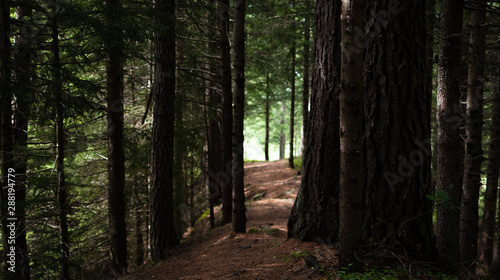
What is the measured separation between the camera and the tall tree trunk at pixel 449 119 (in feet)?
17.2

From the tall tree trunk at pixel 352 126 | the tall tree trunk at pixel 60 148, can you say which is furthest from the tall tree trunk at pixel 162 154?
the tall tree trunk at pixel 352 126

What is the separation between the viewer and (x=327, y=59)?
4379mm

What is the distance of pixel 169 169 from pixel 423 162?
591cm

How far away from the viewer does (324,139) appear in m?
4.41

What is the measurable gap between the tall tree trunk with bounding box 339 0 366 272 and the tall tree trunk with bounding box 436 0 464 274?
3048 mm

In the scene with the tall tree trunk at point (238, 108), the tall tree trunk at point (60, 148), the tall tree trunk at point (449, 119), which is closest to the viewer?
the tall tree trunk at point (449, 119)

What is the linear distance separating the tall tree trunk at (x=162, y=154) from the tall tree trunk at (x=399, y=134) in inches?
204

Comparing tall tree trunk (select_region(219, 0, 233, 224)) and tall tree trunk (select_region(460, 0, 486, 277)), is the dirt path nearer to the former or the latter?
tall tree trunk (select_region(219, 0, 233, 224))

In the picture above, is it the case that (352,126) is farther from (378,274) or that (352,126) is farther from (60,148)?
(60,148)

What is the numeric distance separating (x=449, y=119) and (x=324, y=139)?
2692mm

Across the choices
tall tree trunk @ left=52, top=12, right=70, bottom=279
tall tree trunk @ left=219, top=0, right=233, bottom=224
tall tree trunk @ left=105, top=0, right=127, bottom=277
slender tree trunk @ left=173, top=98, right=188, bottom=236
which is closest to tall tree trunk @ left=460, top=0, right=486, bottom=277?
tall tree trunk @ left=219, top=0, right=233, bottom=224

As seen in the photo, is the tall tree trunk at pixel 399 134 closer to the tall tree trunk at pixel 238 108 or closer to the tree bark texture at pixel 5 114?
the tall tree trunk at pixel 238 108

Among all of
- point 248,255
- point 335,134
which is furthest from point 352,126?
point 248,255

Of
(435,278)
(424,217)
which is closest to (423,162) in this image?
(424,217)
